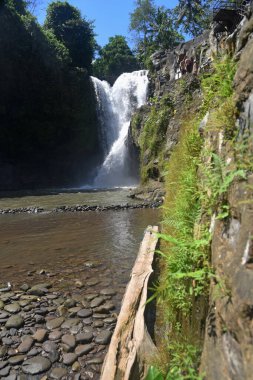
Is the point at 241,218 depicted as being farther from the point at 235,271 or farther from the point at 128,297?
the point at 128,297

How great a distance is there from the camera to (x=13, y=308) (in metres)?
4.85

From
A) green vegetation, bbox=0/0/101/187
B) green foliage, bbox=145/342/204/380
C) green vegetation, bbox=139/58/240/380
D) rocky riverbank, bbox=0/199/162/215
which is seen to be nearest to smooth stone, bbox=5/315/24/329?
green vegetation, bbox=139/58/240/380

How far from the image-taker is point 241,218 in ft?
6.32

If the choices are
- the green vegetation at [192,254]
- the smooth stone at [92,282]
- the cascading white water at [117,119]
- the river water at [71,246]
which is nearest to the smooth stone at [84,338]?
the river water at [71,246]

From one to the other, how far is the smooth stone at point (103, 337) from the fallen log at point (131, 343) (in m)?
0.62

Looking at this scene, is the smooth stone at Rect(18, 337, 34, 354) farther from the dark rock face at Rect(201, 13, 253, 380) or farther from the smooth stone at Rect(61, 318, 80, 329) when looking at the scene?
the dark rock face at Rect(201, 13, 253, 380)

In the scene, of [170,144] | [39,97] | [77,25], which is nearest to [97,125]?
[39,97]

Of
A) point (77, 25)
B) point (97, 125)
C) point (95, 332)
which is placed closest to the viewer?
point (95, 332)

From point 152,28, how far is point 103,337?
52.1 metres

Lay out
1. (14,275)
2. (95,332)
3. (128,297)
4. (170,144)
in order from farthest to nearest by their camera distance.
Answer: (170,144) < (14,275) < (95,332) < (128,297)

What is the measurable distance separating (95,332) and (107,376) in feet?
4.70

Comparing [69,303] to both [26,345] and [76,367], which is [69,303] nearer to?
[26,345]

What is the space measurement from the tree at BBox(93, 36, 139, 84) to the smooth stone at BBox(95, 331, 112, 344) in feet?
170

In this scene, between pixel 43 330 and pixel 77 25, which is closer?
pixel 43 330
